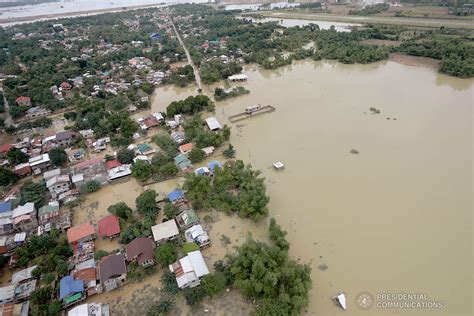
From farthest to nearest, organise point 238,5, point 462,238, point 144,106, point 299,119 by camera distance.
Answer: point 238,5 → point 144,106 → point 299,119 → point 462,238

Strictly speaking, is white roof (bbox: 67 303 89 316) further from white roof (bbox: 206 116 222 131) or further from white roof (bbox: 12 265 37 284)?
white roof (bbox: 206 116 222 131)

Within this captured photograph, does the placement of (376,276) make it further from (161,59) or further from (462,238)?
(161,59)

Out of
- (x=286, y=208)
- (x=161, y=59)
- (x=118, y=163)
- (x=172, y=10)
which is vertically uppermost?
(x=172, y=10)

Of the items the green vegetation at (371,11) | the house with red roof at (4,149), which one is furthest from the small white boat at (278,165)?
the green vegetation at (371,11)

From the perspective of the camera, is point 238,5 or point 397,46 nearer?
point 397,46

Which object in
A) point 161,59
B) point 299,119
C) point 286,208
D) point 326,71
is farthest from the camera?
point 161,59

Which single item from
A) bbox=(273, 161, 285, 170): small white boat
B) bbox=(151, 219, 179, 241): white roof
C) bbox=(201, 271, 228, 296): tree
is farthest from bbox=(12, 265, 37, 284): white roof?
bbox=(273, 161, 285, 170): small white boat

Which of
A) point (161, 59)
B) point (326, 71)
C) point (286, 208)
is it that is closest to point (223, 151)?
point (286, 208)
